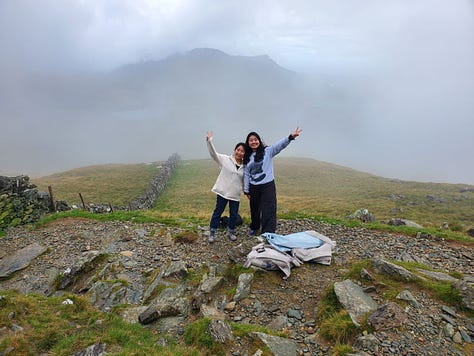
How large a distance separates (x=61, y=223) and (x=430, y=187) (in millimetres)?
53239

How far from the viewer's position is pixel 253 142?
9.02m

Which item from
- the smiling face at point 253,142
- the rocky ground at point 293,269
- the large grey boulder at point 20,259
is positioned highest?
the smiling face at point 253,142

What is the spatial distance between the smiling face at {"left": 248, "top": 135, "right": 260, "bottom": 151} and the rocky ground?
3156 millimetres

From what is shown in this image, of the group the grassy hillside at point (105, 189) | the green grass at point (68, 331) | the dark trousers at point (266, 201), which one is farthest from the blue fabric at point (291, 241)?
the grassy hillside at point (105, 189)

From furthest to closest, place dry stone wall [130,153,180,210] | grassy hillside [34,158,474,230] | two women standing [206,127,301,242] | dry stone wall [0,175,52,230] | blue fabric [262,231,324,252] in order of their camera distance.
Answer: dry stone wall [130,153,180,210], grassy hillside [34,158,474,230], dry stone wall [0,175,52,230], two women standing [206,127,301,242], blue fabric [262,231,324,252]

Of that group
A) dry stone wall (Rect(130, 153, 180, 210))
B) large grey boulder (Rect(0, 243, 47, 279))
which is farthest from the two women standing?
dry stone wall (Rect(130, 153, 180, 210))

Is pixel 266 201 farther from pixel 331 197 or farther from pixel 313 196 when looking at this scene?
pixel 313 196

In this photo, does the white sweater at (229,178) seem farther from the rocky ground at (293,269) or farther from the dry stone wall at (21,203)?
the dry stone wall at (21,203)

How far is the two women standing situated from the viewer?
9219 millimetres

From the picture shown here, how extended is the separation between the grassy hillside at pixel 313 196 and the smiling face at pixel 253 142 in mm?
6798

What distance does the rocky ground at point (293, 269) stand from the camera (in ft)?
17.2

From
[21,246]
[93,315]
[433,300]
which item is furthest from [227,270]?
[21,246]

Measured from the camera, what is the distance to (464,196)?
38.3 metres

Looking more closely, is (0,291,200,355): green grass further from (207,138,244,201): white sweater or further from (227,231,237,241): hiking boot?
(227,231,237,241): hiking boot
